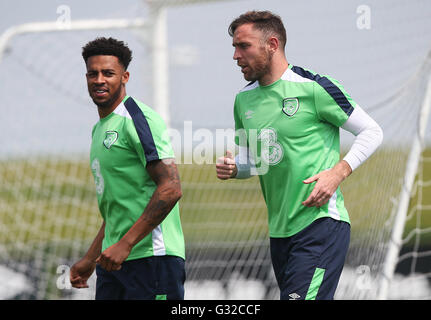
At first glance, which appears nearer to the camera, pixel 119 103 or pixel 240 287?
pixel 119 103

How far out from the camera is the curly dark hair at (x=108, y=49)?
4.02 meters

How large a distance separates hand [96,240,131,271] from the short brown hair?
1.36 m

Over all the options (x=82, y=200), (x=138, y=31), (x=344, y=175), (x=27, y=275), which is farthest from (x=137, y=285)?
(x=82, y=200)

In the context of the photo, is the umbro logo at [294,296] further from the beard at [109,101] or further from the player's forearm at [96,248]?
the beard at [109,101]

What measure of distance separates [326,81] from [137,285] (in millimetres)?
1519

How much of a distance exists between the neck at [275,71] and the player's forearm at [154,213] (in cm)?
86

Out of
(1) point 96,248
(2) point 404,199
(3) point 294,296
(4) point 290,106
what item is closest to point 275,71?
(4) point 290,106

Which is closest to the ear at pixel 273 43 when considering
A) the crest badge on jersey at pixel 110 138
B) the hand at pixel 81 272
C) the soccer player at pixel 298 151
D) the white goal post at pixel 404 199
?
the soccer player at pixel 298 151

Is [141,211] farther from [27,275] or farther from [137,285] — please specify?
[27,275]

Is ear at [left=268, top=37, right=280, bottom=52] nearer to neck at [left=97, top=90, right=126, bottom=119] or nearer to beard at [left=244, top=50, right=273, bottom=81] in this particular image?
beard at [left=244, top=50, right=273, bottom=81]

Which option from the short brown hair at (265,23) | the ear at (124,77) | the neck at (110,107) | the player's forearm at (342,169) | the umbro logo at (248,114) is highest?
the short brown hair at (265,23)

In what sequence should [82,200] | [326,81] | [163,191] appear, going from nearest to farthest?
[163,191], [326,81], [82,200]

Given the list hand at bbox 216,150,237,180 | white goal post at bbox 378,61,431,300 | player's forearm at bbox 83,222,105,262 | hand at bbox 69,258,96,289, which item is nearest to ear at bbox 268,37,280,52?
hand at bbox 216,150,237,180
